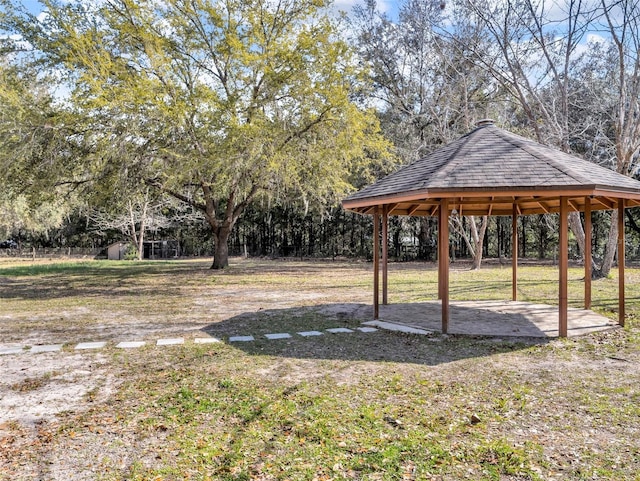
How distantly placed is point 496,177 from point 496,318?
8.02ft

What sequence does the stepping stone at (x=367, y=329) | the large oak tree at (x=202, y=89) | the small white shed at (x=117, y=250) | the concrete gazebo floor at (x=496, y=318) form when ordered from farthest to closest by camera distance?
1. the small white shed at (x=117, y=250)
2. the large oak tree at (x=202, y=89)
3. the stepping stone at (x=367, y=329)
4. the concrete gazebo floor at (x=496, y=318)

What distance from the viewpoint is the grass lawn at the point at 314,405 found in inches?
107

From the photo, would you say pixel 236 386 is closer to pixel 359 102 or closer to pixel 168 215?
pixel 359 102

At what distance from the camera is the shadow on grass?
515 cm

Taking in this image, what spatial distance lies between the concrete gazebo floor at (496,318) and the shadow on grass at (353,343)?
0.36m

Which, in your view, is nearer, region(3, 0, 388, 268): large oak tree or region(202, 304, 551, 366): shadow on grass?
region(202, 304, 551, 366): shadow on grass

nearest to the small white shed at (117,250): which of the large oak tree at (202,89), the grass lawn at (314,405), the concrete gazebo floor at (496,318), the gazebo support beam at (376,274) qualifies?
the large oak tree at (202,89)

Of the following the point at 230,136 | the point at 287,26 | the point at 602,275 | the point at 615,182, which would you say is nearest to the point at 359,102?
the point at 287,26

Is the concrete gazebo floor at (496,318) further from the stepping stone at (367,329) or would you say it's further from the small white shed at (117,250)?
the small white shed at (117,250)

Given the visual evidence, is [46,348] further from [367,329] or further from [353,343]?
[367,329]

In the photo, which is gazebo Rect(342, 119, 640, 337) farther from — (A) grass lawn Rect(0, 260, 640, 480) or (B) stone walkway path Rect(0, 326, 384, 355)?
(B) stone walkway path Rect(0, 326, 384, 355)

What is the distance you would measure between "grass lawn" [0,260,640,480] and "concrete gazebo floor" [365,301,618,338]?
1.25 feet

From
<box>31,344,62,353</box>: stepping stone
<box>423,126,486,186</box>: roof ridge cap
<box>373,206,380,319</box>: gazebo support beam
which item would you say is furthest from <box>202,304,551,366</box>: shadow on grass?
<box>423,126,486,186</box>: roof ridge cap

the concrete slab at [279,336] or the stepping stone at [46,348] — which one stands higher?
the concrete slab at [279,336]
